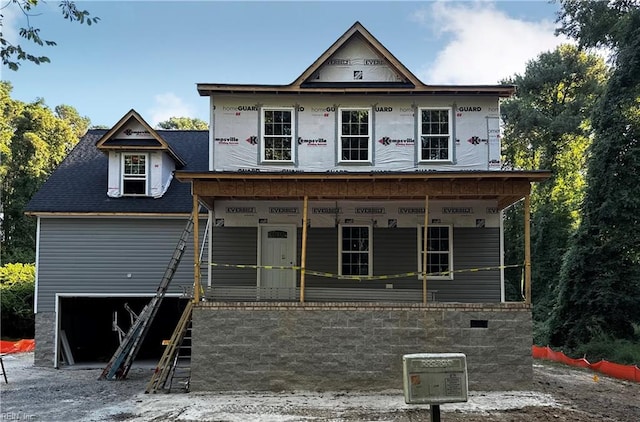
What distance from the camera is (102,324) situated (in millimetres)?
22000

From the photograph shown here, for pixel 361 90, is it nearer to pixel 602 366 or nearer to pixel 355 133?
pixel 355 133

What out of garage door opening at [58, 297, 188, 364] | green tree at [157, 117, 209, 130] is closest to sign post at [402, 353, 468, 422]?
garage door opening at [58, 297, 188, 364]

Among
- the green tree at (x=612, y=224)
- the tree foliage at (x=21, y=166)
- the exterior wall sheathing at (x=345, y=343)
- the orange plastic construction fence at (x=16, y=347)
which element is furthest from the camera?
the tree foliage at (x=21, y=166)

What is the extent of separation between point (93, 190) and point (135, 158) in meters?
1.82

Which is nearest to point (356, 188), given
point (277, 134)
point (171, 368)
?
point (277, 134)

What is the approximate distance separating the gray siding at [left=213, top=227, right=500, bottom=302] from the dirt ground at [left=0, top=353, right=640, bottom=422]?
10.3ft

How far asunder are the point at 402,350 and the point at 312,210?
527cm

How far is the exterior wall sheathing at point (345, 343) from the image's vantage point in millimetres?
12711

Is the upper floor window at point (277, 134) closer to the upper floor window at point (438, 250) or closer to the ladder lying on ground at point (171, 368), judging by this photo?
the upper floor window at point (438, 250)

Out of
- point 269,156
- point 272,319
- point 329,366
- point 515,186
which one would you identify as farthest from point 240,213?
point 515,186

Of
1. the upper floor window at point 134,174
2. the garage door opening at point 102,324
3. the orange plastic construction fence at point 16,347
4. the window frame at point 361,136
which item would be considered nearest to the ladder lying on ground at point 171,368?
the garage door opening at point 102,324

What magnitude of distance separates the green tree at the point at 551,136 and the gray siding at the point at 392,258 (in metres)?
17.0

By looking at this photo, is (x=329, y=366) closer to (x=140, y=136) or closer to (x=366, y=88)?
(x=366, y=88)

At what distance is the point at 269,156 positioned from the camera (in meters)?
16.1
